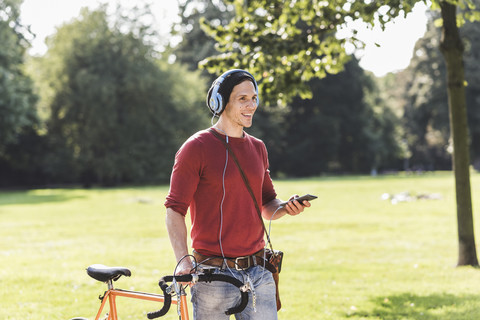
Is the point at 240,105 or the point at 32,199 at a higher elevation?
the point at 240,105

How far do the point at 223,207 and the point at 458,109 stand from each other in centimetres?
768

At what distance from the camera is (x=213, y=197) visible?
11.5 feet

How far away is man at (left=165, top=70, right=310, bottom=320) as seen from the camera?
345cm

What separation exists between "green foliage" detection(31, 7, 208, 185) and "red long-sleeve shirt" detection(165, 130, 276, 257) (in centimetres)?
4544

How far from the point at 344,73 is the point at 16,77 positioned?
3530 cm

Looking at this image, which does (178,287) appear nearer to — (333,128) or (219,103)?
(219,103)

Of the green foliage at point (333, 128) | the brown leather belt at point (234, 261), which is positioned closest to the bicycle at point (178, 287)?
the brown leather belt at point (234, 261)

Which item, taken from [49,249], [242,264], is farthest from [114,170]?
[242,264]

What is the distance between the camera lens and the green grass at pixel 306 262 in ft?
27.4

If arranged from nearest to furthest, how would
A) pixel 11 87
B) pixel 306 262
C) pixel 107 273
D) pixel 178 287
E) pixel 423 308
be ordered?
pixel 178 287 → pixel 107 273 → pixel 423 308 → pixel 306 262 → pixel 11 87

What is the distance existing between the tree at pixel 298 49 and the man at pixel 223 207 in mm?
6125

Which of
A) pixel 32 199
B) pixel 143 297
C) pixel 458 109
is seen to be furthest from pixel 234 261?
pixel 32 199

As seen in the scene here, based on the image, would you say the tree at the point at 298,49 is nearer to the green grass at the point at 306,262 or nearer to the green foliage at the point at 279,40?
the green foliage at the point at 279,40

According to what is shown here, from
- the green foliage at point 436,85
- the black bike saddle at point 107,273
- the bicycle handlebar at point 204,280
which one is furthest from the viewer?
the green foliage at point 436,85
